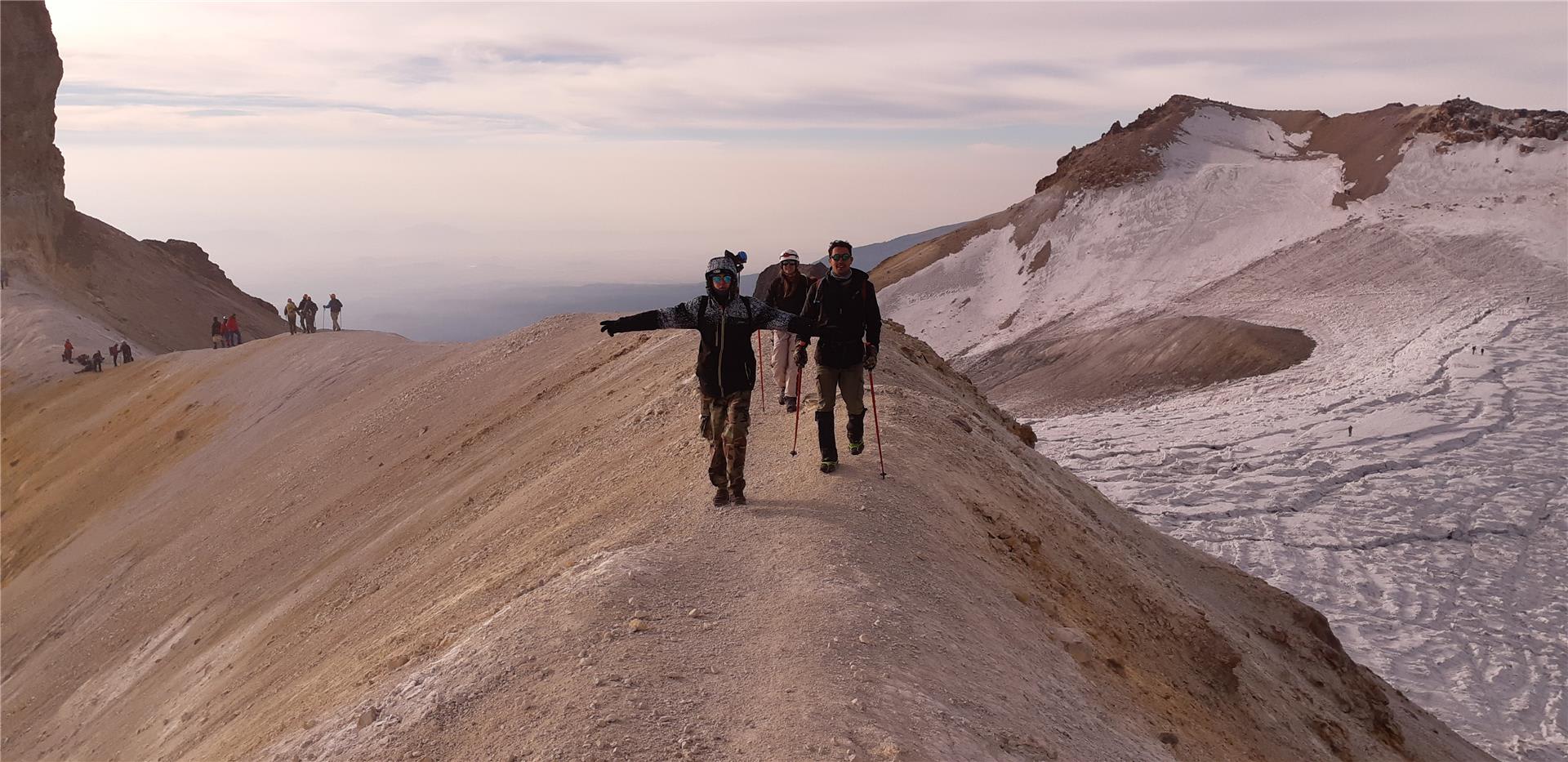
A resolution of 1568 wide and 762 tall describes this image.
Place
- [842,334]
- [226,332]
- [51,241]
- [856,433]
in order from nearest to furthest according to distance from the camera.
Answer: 1. [842,334]
2. [856,433]
3. [226,332]
4. [51,241]

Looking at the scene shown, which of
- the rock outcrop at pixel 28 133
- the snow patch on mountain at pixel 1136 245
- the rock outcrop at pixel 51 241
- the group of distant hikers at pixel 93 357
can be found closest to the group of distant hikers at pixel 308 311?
the group of distant hikers at pixel 93 357

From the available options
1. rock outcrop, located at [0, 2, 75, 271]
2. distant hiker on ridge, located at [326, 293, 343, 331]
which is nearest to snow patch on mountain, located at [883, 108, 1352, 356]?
distant hiker on ridge, located at [326, 293, 343, 331]

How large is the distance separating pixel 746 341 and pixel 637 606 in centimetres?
288

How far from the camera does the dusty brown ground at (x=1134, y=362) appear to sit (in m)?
46.9

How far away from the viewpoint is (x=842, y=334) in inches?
402

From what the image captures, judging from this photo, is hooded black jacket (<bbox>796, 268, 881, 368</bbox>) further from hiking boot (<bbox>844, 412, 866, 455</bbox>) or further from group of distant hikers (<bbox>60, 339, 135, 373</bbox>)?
group of distant hikers (<bbox>60, 339, 135, 373</bbox>)

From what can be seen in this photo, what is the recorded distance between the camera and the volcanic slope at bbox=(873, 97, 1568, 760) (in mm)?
26500

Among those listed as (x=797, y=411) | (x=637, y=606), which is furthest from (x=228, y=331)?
(x=637, y=606)

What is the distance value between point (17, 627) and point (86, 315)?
37.4 m

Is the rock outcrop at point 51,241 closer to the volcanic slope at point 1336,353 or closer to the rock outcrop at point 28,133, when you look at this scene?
the rock outcrop at point 28,133

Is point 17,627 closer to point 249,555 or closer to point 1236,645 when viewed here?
point 249,555

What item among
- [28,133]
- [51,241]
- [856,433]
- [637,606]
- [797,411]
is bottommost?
[637,606]

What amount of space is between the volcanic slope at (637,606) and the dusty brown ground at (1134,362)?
29.5m

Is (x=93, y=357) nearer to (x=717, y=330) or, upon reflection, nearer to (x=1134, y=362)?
(x=717, y=330)
